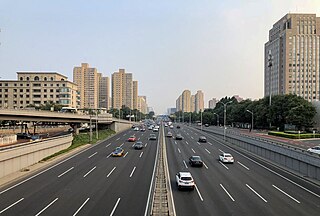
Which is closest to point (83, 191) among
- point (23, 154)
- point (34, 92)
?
point (23, 154)

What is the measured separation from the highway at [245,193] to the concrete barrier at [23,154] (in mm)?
16648

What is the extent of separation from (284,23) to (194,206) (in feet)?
535

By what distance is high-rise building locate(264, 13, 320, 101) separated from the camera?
150 m

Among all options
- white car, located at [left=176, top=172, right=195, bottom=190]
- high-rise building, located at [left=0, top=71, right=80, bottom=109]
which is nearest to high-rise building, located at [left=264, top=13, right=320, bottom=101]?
high-rise building, located at [left=0, top=71, right=80, bottom=109]

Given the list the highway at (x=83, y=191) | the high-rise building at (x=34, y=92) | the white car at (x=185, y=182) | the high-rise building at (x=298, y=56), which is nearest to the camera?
the highway at (x=83, y=191)

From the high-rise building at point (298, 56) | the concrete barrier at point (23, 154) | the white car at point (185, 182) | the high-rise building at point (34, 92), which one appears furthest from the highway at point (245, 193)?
the high-rise building at point (298, 56)

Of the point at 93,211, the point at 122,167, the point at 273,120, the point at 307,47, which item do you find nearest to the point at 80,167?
the point at 122,167

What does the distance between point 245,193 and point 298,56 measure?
148146 mm

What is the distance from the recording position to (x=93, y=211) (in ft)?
59.6

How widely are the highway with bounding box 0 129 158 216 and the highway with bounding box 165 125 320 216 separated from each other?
3.14 m

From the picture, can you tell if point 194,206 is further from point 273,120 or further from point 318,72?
point 318,72

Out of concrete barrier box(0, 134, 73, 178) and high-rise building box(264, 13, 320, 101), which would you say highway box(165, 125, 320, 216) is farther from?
high-rise building box(264, 13, 320, 101)

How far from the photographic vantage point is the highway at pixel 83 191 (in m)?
18.6

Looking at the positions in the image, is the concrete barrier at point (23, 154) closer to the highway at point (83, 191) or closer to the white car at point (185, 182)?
the highway at point (83, 191)
